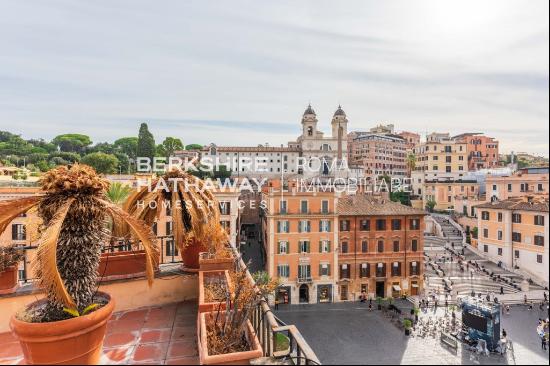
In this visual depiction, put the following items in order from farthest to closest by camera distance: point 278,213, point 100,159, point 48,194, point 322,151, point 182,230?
1. point 322,151
2. point 100,159
3. point 278,213
4. point 182,230
5. point 48,194

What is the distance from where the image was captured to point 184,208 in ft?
13.3

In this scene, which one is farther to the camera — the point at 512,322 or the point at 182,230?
the point at 182,230

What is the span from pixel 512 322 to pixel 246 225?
85.4 feet

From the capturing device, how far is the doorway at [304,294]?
→ 18.2 m

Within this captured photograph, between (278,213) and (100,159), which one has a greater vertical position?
(100,159)

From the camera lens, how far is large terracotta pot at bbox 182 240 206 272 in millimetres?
4156

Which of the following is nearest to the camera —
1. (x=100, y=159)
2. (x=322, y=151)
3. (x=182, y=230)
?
(x=182, y=230)

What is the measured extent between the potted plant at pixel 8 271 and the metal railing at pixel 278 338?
8.92 feet

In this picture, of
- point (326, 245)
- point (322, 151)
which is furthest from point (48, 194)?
point (322, 151)

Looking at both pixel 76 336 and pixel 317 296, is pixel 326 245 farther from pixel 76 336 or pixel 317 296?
pixel 76 336

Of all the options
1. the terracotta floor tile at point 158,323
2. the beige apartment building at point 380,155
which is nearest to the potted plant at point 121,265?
the terracotta floor tile at point 158,323

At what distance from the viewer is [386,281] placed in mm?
18203

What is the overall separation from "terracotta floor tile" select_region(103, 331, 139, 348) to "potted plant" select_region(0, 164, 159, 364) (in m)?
0.73

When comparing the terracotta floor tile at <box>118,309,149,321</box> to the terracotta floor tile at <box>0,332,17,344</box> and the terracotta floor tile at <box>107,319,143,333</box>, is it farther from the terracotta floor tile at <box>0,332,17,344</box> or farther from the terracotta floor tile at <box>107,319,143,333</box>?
the terracotta floor tile at <box>0,332,17,344</box>
